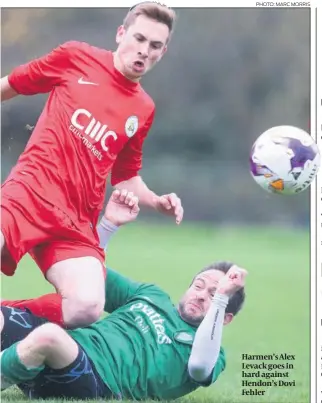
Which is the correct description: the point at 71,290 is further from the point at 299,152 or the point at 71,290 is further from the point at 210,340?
the point at 299,152

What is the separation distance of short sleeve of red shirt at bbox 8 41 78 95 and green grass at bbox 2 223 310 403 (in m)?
0.73

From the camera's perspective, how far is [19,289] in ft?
12.8

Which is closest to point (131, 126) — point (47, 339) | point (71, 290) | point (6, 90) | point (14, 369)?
point (6, 90)

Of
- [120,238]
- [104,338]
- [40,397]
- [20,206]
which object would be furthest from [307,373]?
[120,238]

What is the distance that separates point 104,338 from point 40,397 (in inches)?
13.3

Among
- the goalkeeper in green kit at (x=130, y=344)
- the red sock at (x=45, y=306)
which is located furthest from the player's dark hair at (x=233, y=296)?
the red sock at (x=45, y=306)

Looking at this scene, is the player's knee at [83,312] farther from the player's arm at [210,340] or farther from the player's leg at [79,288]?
the player's arm at [210,340]

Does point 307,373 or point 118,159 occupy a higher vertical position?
point 118,159

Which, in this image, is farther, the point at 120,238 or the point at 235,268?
the point at 120,238

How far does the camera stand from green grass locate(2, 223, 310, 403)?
3.69 metres

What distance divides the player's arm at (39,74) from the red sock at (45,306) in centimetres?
85

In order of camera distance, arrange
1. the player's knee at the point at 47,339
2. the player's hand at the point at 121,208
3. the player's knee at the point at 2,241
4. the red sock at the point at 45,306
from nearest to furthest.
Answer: the player's knee at the point at 47,339 → the player's knee at the point at 2,241 → the red sock at the point at 45,306 → the player's hand at the point at 121,208

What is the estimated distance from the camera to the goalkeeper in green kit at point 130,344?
3145 mm

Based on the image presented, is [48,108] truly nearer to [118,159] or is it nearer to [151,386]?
[118,159]
